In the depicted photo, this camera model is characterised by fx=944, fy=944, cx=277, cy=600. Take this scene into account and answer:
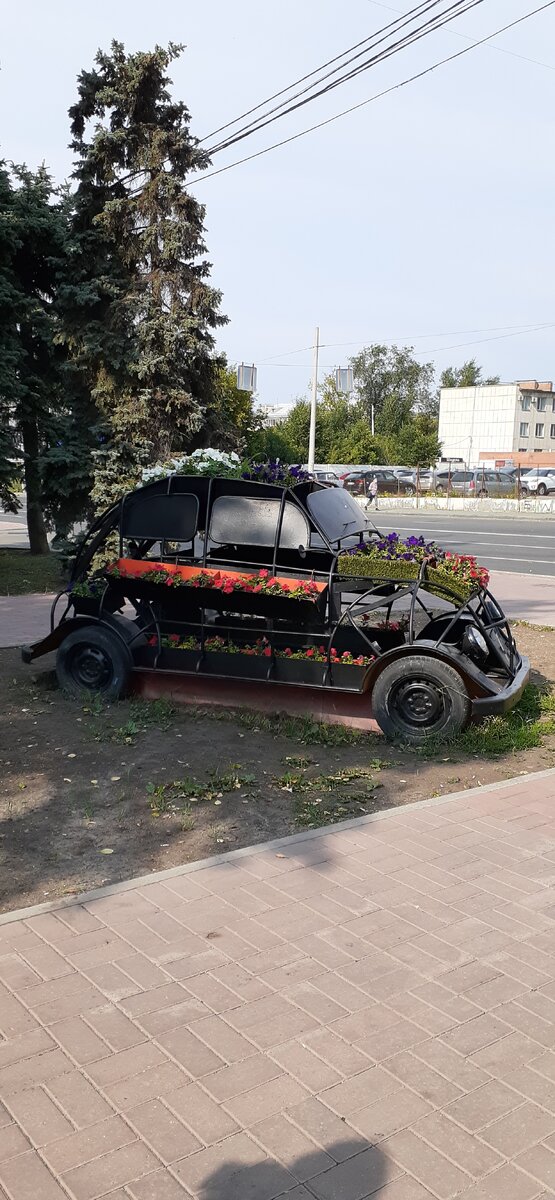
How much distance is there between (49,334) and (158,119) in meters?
3.90

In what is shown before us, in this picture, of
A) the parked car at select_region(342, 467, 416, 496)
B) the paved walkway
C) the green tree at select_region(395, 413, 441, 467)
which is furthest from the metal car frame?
the green tree at select_region(395, 413, 441, 467)

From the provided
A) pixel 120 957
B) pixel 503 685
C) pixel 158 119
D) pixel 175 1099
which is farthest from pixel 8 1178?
pixel 158 119

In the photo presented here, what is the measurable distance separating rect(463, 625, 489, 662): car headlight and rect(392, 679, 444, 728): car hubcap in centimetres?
78

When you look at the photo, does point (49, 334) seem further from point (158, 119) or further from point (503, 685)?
point (503, 685)

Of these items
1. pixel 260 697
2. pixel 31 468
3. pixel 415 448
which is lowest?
pixel 260 697

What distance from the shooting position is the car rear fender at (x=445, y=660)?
640 cm

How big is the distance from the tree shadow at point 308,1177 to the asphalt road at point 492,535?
16.1 meters

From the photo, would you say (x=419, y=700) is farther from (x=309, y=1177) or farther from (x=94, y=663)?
(x=309, y=1177)

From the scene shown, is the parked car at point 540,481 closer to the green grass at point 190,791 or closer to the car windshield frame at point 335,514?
the car windshield frame at point 335,514

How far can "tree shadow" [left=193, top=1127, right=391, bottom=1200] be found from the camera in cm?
259

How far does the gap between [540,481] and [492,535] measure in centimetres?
2329

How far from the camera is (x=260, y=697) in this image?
282 inches

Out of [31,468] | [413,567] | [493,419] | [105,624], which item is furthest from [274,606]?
[493,419]

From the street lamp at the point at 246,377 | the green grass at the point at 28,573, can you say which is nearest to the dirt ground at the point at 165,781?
the green grass at the point at 28,573
